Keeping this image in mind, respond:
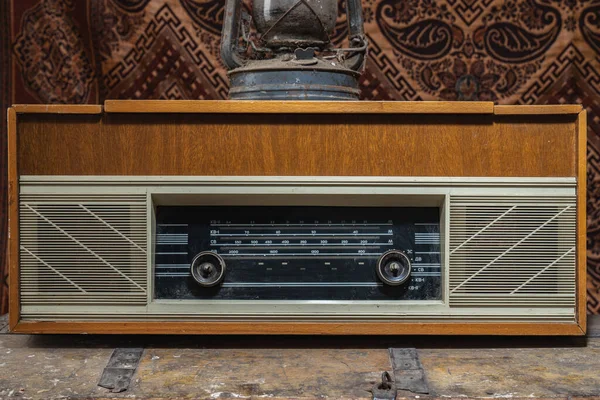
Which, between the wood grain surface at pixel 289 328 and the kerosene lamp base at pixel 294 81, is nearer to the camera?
the wood grain surface at pixel 289 328

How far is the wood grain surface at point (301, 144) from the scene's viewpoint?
63.6 inches

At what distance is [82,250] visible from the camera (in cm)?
163

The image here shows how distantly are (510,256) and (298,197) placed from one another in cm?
37

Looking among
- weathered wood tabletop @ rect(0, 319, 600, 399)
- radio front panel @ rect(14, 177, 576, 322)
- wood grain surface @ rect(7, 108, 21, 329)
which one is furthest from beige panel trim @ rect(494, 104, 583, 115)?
wood grain surface @ rect(7, 108, 21, 329)

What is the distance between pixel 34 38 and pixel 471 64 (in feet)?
3.49

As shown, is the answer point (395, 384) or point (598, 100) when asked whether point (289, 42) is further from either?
point (598, 100)

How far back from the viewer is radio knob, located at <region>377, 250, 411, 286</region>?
5.38 feet

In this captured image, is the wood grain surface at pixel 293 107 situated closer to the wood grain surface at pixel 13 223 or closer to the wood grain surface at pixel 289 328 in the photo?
the wood grain surface at pixel 13 223

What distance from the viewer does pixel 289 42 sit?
5.92 ft

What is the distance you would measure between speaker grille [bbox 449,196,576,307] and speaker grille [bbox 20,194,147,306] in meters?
0.53

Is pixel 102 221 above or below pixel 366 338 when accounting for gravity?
above

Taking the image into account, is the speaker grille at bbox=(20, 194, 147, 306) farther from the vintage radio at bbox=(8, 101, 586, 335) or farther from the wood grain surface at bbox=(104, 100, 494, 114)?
the wood grain surface at bbox=(104, 100, 494, 114)

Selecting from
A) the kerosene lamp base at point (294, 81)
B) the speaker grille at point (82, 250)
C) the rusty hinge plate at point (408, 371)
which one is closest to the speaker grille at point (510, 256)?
the rusty hinge plate at point (408, 371)

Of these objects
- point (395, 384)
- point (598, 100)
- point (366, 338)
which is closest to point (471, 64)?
point (598, 100)
